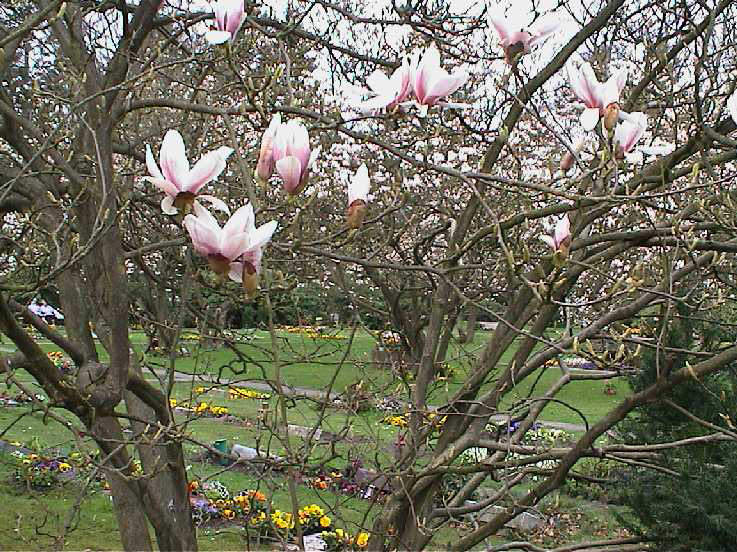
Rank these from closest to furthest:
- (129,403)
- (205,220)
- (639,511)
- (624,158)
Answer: (205,220) → (624,158) → (639,511) → (129,403)

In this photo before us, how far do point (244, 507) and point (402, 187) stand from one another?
4.42 m

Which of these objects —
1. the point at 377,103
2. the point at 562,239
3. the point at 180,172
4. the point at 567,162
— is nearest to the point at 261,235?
the point at 180,172

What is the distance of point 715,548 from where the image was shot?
9.13 ft

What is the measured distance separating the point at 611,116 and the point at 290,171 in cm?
56

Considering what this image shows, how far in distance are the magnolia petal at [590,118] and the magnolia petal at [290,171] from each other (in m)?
0.51

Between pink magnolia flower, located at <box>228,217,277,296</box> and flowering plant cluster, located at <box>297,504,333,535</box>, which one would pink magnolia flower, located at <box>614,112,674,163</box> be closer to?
pink magnolia flower, located at <box>228,217,277,296</box>

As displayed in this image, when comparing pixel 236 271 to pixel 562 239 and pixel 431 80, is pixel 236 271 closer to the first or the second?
pixel 431 80

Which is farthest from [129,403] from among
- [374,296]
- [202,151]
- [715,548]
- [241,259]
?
[374,296]

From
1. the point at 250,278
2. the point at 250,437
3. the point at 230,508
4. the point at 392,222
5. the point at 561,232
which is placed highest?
the point at 392,222

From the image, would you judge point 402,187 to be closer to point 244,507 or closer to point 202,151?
point 202,151

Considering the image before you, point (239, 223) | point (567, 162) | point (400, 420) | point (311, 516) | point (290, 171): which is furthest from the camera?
point (311, 516)

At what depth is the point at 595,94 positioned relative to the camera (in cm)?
148

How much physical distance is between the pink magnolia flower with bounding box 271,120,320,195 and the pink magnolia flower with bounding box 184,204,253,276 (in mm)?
151

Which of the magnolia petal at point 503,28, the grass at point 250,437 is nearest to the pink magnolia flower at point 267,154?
the magnolia petal at point 503,28
